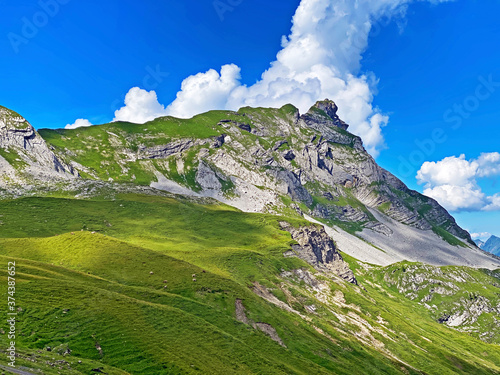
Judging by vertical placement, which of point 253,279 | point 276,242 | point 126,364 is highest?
point 276,242

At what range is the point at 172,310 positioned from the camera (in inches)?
3125

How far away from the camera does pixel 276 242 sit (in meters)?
195

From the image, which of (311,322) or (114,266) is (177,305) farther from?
(311,322)

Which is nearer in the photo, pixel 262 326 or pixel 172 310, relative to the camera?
pixel 172 310

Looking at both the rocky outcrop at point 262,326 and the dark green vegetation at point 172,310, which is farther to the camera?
the rocky outcrop at point 262,326

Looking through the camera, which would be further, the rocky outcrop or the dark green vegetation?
the rocky outcrop

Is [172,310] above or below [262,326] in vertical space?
below

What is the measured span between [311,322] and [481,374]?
92.9 metres

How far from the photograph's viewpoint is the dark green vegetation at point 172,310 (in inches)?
2410

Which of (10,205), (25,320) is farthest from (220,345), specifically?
(10,205)

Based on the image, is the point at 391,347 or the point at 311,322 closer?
the point at 311,322

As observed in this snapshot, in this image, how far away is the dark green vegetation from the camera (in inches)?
2410

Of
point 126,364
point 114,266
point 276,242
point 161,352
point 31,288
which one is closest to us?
point 126,364

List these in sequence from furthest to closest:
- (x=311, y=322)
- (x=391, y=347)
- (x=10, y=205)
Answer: (x=10, y=205) → (x=391, y=347) → (x=311, y=322)
